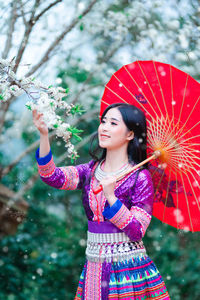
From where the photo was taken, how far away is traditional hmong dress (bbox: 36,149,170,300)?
171 centimetres

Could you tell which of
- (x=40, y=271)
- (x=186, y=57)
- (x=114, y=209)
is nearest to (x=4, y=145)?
(x=40, y=271)

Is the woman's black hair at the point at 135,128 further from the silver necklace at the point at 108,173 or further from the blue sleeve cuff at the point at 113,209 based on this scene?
the blue sleeve cuff at the point at 113,209

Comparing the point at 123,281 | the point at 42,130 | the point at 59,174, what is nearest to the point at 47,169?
the point at 59,174

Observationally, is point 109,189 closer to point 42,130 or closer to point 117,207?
point 117,207

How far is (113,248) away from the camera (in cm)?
179

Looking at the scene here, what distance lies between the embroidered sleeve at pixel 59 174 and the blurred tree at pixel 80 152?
141cm

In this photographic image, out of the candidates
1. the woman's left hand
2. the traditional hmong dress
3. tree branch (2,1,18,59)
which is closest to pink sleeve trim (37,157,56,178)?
the traditional hmong dress

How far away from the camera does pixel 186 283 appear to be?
373 cm

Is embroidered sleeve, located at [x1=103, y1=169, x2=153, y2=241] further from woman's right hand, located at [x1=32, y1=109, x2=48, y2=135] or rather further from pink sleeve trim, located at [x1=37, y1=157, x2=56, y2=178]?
woman's right hand, located at [x1=32, y1=109, x2=48, y2=135]

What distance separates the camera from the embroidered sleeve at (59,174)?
5.88 feet

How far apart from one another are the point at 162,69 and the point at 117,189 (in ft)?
2.13

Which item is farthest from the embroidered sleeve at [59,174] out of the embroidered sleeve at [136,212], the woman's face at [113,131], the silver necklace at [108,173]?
the embroidered sleeve at [136,212]

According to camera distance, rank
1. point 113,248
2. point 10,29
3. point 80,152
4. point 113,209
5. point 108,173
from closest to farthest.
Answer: point 113,209, point 113,248, point 108,173, point 10,29, point 80,152

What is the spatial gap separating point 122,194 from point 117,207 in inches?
6.8
